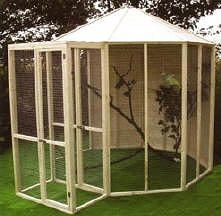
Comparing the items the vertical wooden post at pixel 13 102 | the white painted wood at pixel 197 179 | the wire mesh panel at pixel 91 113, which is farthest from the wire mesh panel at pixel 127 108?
the vertical wooden post at pixel 13 102

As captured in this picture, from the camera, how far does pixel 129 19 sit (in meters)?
6.09

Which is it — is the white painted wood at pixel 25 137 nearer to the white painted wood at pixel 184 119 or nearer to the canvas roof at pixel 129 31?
the canvas roof at pixel 129 31

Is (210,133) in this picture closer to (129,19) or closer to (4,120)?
(129,19)

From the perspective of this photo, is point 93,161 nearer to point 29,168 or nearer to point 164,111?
point 29,168

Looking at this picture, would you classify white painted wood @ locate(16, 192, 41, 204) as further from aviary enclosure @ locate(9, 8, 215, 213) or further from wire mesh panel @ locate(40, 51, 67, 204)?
wire mesh panel @ locate(40, 51, 67, 204)

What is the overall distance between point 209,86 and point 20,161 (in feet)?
9.27

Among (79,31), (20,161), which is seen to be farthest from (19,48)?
(20,161)

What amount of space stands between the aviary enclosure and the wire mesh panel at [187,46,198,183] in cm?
1

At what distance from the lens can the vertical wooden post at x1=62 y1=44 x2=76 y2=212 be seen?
4.93 m

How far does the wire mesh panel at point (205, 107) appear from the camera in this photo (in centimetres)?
646

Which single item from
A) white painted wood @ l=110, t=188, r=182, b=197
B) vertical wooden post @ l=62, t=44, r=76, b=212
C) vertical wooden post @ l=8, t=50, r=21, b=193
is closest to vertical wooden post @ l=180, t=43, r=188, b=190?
white painted wood @ l=110, t=188, r=182, b=197

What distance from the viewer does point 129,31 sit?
5.74 metres

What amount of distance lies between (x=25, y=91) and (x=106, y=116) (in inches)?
40.0

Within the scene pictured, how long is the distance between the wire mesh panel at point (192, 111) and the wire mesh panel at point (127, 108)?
2.03 ft
